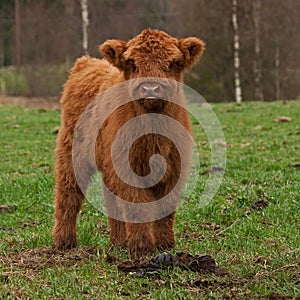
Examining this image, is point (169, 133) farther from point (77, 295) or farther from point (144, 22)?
point (144, 22)

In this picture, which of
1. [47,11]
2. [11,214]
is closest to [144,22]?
[47,11]

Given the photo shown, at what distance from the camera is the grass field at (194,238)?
14.8 ft

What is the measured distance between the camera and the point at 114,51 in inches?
229

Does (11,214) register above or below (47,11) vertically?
below

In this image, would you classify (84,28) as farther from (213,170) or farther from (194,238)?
(194,238)

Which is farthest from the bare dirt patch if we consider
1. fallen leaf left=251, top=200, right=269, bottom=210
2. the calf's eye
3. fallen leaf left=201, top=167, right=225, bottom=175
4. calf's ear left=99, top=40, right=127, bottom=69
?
the calf's eye

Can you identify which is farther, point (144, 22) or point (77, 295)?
point (144, 22)

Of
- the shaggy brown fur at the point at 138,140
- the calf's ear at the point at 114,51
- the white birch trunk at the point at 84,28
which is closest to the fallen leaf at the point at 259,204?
the shaggy brown fur at the point at 138,140

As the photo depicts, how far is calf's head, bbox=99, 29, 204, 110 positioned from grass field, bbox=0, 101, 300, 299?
4.74 ft

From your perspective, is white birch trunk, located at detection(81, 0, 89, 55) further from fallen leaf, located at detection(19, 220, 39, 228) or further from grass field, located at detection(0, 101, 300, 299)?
fallen leaf, located at detection(19, 220, 39, 228)

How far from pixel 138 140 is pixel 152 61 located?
68 cm

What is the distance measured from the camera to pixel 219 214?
734 centimetres

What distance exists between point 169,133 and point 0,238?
7.29 feet

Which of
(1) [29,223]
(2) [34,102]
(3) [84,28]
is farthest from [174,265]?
(2) [34,102]
